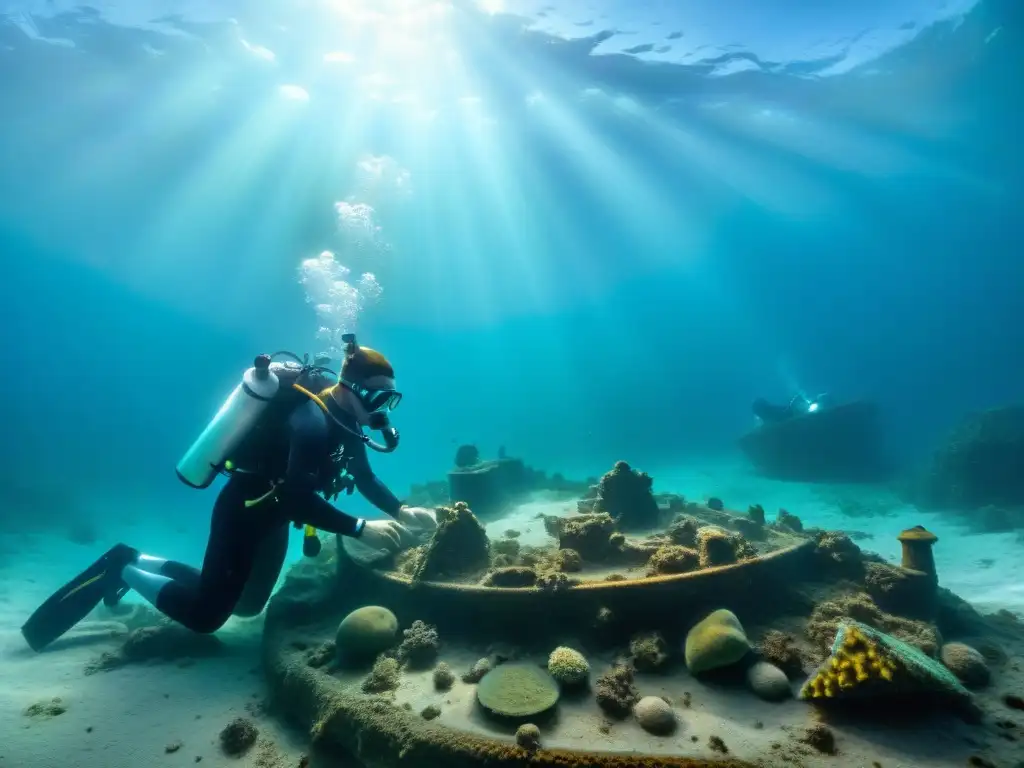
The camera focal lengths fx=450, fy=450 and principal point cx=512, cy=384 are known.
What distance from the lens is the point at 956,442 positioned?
1986 centimetres

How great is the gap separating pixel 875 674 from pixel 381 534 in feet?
17.7

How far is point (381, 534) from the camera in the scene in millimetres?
6137

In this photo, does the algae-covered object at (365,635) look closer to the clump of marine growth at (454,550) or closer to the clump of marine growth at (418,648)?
the clump of marine growth at (418,648)

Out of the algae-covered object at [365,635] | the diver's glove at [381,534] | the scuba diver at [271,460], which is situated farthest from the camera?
the diver's glove at [381,534]

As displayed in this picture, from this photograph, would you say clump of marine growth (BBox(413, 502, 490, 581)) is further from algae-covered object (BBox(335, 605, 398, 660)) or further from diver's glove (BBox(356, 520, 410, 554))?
algae-covered object (BBox(335, 605, 398, 660))

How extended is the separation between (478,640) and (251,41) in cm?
3292

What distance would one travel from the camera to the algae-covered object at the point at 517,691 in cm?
392

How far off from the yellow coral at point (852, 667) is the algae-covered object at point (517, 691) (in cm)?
232

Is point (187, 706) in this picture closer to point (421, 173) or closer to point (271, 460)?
point (271, 460)

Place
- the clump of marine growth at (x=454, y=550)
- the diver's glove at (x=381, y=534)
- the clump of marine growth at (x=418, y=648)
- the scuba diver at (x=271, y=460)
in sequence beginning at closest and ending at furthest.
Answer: the scuba diver at (x=271, y=460)
the clump of marine growth at (x=418, y=648)
the diver's glove at (x=381, y=534)
the clump of marine growth at (x=454, y=550)

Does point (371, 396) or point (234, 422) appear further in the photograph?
point (371, 396)

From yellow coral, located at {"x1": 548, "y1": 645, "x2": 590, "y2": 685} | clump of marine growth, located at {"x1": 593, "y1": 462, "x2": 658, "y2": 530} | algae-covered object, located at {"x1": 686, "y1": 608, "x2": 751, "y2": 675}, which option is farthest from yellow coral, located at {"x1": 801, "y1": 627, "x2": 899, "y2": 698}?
clump of marine growth, located at {"x1": 593, "y1": 462, "x2": 658, "y2": 530}

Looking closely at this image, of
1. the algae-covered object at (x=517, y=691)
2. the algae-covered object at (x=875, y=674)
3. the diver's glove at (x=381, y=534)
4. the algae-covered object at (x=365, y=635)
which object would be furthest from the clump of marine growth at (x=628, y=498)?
the algae-covered object at (x=365, y=635)

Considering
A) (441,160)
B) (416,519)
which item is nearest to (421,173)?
(441,160)
